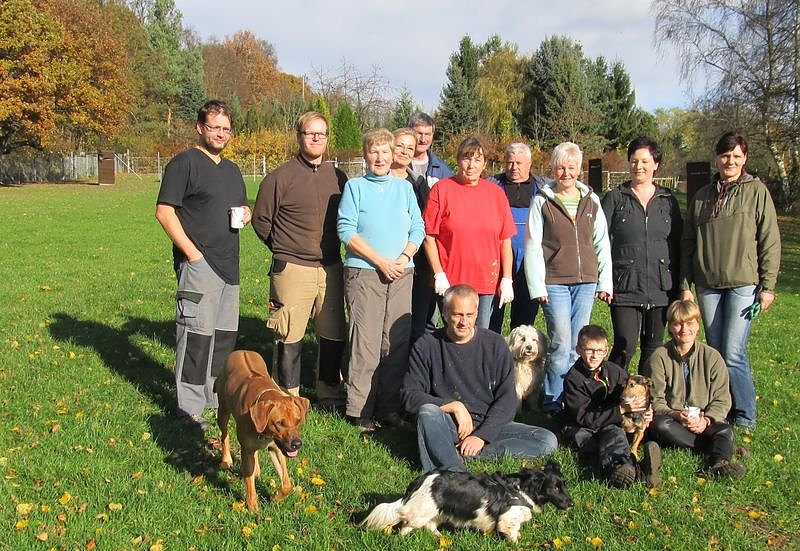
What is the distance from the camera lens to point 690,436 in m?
4.98

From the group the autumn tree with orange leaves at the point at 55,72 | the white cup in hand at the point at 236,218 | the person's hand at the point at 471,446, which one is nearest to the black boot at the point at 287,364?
the white cup in hand at the point at 236,218

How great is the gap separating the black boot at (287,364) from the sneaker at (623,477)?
2564 millimetres

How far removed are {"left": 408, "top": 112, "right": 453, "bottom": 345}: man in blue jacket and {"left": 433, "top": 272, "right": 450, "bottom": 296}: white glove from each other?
1.19 feet

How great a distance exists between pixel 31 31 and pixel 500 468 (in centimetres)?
3864

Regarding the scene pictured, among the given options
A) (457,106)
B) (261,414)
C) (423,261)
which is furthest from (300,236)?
(457,106)

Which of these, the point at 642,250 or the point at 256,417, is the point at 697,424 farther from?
the point at 256,417

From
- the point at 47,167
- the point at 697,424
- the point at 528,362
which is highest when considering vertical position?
the point at 47,167

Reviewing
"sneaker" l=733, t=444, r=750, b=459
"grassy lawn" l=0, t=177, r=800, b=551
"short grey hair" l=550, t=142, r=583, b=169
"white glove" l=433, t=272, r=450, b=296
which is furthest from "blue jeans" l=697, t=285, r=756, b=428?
"white glove" l=433, t=272, r=450, b=296

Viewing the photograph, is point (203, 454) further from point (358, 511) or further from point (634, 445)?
point (634, 445)

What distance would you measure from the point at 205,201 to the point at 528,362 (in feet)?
9.66

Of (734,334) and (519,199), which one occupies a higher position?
(519,199)

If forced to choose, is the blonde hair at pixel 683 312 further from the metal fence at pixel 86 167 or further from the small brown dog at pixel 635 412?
the metal fence at pixel 86 167

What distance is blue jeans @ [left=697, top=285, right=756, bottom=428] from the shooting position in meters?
5.36

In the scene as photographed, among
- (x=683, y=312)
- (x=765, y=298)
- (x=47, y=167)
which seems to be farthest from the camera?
(x=47, y=167)
